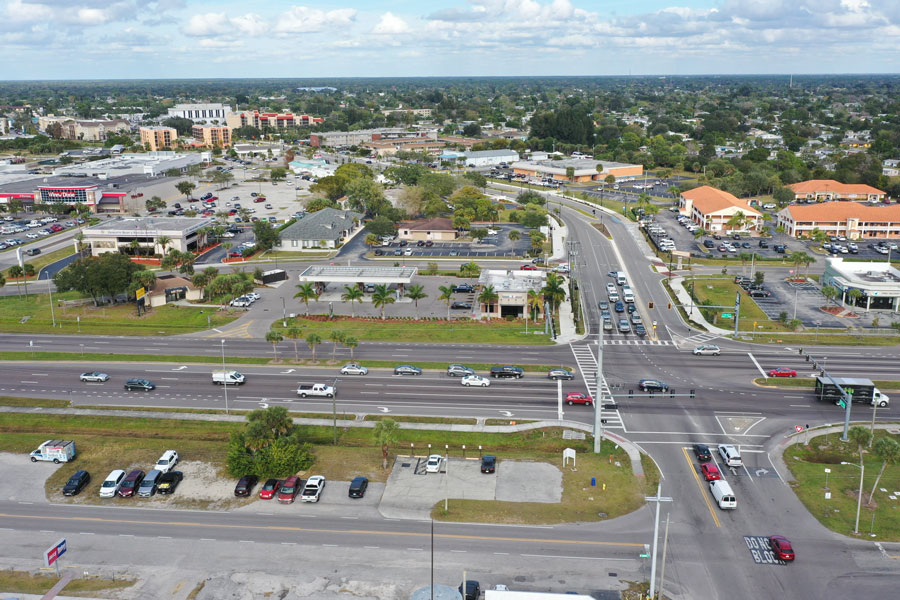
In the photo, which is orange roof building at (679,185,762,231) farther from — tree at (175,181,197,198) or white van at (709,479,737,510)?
tree at (175,181,197,198)

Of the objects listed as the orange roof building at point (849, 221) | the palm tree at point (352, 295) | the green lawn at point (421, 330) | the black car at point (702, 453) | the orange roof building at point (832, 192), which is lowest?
the black car at point (702, 453)

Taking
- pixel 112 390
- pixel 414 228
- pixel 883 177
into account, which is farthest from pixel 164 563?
pixel 883 177

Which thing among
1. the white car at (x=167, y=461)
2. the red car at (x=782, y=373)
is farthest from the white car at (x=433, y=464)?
the red car at (x=782, y=373)

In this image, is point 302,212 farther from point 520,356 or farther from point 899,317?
point 899,317

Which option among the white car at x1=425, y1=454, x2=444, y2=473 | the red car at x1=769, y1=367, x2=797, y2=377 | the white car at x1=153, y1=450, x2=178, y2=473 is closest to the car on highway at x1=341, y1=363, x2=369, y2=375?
the white car at x1=425, y1=454, x2=444, y2=473

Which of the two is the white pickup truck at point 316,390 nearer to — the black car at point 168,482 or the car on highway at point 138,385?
the car on highway at point 138,385
